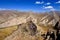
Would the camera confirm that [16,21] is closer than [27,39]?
No

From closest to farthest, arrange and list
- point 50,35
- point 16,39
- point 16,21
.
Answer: point 16,39, point 50,35, point 16,21

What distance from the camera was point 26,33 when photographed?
2583 cm

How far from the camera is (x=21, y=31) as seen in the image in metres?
25.5

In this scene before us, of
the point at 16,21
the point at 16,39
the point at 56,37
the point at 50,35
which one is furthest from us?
the point at 16,21

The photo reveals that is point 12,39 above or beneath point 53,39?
above

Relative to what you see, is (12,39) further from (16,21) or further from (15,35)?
(16,21)

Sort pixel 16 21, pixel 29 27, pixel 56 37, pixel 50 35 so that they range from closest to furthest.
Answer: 1. pixel 29 27
2. pixel 56 37
3. pixel 50 35
4. pixel 16 21

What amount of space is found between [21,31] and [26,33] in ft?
3.34

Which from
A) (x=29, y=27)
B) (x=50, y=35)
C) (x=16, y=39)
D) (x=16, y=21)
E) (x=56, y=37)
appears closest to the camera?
(x=16, y=39)

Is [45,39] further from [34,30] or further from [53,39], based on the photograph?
[34,30]

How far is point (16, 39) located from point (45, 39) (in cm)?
1328

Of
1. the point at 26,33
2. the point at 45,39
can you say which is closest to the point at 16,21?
the point at 45,39

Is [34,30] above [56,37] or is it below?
above

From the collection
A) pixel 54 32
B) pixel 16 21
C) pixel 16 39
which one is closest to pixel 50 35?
pixel 54 32
